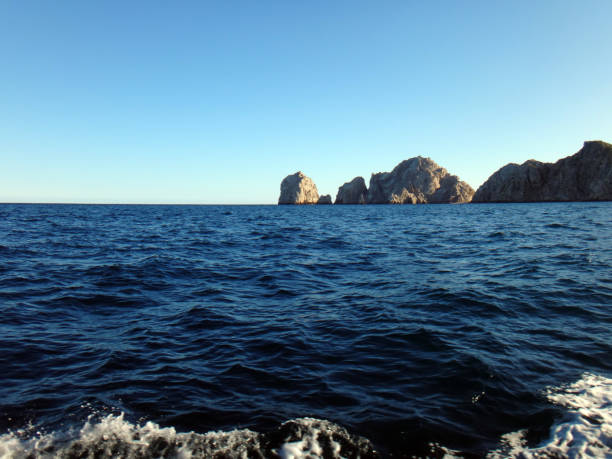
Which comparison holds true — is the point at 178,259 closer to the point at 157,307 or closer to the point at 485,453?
the point at 157,307

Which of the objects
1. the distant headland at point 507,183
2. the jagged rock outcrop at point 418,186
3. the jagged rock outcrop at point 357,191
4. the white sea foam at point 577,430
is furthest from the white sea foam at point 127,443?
the jagged rock outcrop at point 357,191

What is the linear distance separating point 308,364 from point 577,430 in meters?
4.04

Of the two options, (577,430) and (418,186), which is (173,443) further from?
(418,186)

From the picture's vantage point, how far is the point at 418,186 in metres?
188

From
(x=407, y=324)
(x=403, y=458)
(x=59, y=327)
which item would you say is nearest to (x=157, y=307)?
(x=59, y=327)

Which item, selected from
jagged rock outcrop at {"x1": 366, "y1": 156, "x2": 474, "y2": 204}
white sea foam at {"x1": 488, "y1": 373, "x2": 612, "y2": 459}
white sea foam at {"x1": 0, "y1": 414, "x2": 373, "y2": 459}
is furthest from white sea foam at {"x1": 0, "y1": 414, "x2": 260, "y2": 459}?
jagged rock outcrop at {"x1": 366, "y1": 156, "x2": 474, "y2": 204}

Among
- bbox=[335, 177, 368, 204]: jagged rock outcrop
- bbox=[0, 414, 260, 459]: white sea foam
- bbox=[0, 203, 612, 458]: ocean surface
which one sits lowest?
bbox=[0, 414, 260, 459]: white sea foam

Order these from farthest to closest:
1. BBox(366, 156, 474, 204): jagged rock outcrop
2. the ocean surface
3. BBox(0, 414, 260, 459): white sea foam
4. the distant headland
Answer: BBox(366, 156, 474, 204): jagged rock outcrop, the distant headland, the ocean surface, BBox(0, 414, 260, 459): white sea foam

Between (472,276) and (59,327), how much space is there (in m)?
13.4

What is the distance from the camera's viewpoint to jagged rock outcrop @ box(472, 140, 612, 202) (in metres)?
118

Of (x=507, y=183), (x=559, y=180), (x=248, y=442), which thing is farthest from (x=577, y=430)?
(x=507, y=183)

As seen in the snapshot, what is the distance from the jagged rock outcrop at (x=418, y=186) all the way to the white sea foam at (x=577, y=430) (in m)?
181

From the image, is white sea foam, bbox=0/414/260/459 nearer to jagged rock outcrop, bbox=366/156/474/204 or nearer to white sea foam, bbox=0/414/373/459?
white sea foam, bbox=0/414/373/459

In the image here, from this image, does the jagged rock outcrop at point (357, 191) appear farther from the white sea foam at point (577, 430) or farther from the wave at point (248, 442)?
the wave at point (248, 442)
